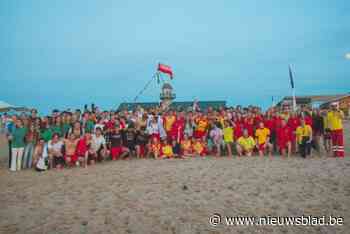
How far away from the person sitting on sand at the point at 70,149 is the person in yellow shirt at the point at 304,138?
7.34 meters

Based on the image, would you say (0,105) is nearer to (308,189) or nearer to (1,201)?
(1,201)

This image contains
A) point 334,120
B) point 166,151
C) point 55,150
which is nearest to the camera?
point 55,150

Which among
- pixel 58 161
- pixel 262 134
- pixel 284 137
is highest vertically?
pixel 262 134

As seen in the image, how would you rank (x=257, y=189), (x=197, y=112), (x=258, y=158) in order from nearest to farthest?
(x=257, y=189)
(x=258, y=158)
(x=197, y=112)

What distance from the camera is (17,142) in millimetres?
8195

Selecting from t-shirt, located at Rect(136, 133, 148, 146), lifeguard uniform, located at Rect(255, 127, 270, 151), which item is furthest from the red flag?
lifeguard uniform, located at Rect(255, 127, 270, 151)

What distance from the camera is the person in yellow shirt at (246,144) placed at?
9391 mm

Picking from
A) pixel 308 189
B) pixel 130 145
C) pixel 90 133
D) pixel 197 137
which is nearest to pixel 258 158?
pixel 197 137

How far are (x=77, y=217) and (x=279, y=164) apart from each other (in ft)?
18.9

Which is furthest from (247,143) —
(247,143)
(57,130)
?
(57,130)

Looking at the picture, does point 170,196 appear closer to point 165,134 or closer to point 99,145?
point 99,145

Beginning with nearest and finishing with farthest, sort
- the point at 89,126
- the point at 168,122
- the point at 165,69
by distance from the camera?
A: the point at 89,126
the point at 168,122
the point at 165,69

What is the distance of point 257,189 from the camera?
5203 millimetres
